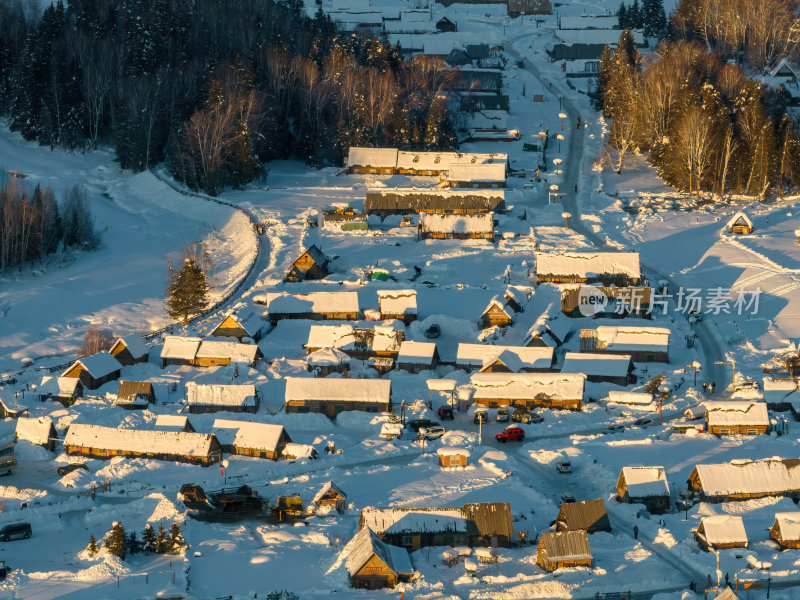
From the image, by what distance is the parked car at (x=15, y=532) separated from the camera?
178 ft

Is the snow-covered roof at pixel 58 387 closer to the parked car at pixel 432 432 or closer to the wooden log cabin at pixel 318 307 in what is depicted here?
the wooden log cabin at pixel 318 307

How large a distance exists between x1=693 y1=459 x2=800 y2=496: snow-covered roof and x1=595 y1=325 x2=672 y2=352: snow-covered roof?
16523 millimetres

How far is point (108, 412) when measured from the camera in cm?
6769

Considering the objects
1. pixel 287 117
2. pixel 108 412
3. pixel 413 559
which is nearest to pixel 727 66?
pixel 287 117

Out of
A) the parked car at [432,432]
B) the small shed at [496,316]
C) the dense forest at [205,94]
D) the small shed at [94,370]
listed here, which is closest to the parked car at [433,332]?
the small shed at [496,316]

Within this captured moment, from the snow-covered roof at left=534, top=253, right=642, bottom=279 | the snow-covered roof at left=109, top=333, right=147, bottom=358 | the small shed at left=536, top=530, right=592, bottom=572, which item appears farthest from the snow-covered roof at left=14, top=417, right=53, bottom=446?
the snow-covered roof at left=534, top=253, right=642, bottom=279

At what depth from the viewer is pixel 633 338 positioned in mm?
73375

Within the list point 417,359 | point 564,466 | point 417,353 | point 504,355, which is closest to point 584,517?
point 564,466

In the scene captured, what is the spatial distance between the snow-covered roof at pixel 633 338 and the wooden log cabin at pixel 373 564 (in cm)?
2586

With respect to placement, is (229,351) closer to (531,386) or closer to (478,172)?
(531,386)

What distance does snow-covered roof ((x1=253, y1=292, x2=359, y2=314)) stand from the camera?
7925 centimetres

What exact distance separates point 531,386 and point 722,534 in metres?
18.1

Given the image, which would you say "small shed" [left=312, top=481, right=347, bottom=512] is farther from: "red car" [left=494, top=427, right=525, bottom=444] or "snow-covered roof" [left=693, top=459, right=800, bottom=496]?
"snow-covered roof" [left=693, top=459, right=800, bottom=496]

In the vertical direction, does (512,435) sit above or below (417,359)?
below
